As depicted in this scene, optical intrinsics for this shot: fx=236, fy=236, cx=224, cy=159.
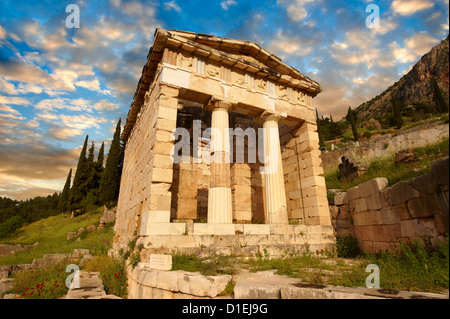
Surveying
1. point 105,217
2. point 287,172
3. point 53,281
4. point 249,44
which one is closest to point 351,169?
point 287,172

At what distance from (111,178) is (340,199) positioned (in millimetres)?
26905

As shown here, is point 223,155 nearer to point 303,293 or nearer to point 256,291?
point 256,291

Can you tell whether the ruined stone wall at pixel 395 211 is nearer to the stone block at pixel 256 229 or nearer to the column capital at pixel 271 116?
the stone block at pixel 256 229

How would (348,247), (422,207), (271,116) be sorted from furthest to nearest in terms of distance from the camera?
(271,116) < (348,247) < (422,207)

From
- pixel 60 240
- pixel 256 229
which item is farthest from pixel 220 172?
pixel 60 240

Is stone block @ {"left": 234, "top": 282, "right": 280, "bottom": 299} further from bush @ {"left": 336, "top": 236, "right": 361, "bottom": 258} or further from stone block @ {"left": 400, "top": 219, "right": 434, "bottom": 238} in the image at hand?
bush @ {"left": 336, "top": 236, "right": 361, "bottom": 258}

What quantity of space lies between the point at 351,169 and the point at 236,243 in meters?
10.7

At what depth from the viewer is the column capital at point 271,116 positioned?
400 inches

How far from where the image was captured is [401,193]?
22.5 feet

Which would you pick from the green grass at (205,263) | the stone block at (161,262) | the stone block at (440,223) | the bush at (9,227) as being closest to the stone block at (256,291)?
the green grass at (205,263)

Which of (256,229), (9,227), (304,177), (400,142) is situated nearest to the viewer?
(256,229)

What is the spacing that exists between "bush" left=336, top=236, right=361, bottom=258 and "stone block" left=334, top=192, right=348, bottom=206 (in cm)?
148
